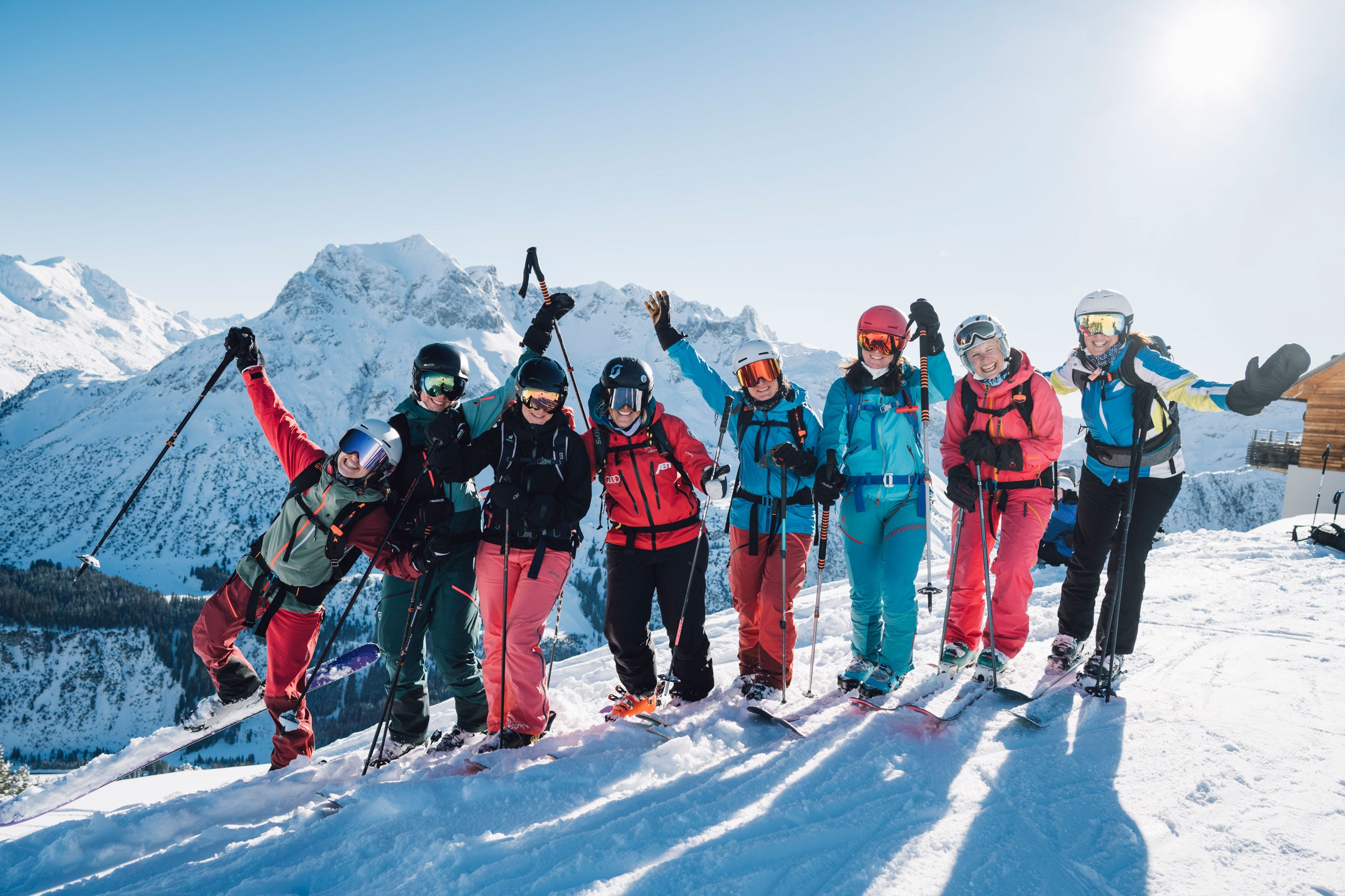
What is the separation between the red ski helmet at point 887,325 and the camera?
483cm

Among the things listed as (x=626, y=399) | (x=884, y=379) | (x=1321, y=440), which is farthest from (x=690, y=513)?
(x=1321, y=440)

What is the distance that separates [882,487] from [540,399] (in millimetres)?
2591

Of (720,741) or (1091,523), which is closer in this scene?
(720,741)

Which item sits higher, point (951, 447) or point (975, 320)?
point (975, 320)

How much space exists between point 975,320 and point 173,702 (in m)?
122

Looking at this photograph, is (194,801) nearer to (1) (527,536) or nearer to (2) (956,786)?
(1) (527,536)

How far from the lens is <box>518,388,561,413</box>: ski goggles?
4555 millimetres

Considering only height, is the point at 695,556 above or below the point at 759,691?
above

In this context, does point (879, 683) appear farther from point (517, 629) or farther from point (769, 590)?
point (517, 629)

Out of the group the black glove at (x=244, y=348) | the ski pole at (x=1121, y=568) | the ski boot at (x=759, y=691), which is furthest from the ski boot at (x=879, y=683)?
the black glove at (x=244, y=348)

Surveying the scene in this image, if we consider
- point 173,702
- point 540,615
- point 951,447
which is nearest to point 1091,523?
point 951,447

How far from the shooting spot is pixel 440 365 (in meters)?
4.98

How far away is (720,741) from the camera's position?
4203 mm

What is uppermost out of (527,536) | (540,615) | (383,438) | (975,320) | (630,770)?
(975,320)
